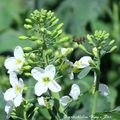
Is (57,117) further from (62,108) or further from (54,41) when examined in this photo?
(54,41)

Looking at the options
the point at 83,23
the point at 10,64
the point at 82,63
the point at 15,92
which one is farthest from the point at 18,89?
the point at 83,23

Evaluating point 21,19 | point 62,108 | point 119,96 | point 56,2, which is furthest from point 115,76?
point 62,108

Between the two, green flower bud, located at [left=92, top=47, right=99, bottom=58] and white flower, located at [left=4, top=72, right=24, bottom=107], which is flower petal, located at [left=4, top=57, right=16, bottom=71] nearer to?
white flower, located at [left=4, top=72, right=24, bottom=107]

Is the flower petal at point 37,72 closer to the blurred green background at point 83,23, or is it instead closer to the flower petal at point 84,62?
the flower petal at point 84,62

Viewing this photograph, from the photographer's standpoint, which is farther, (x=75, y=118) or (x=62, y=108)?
(x=62, y=108)

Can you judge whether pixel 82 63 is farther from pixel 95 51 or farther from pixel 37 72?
pixel 37 72
